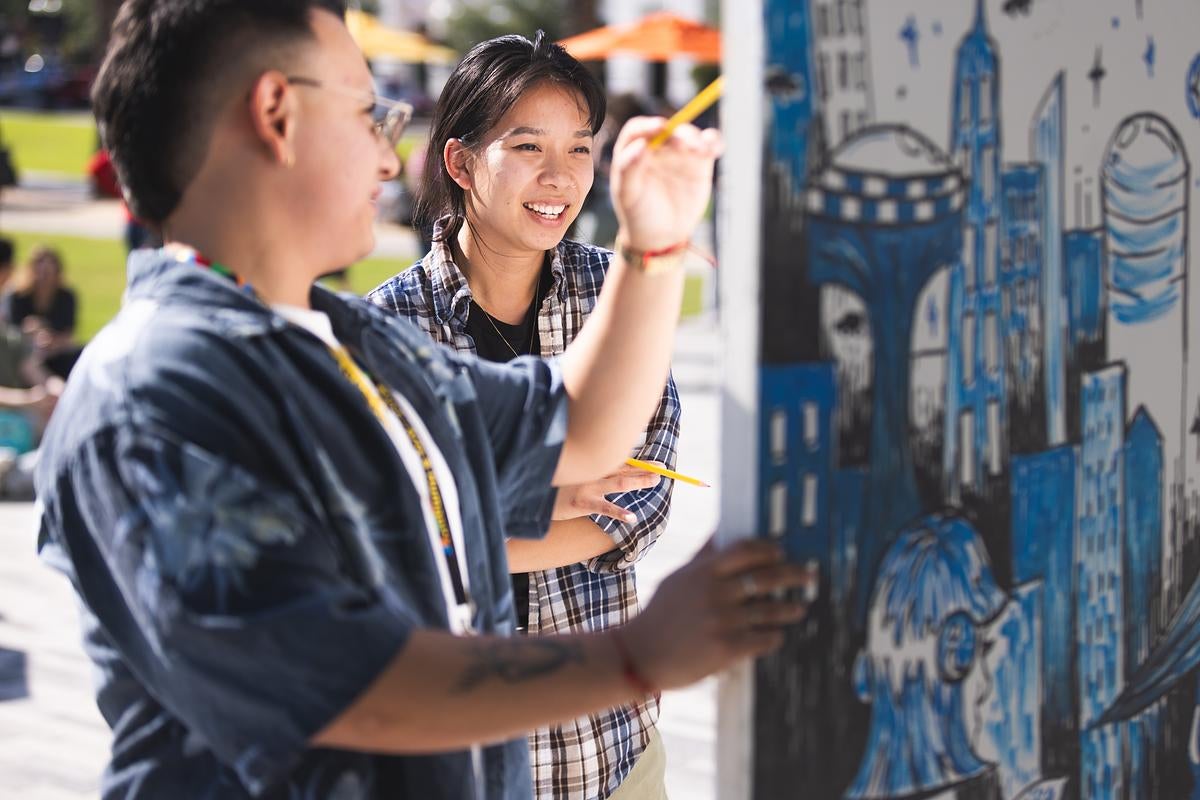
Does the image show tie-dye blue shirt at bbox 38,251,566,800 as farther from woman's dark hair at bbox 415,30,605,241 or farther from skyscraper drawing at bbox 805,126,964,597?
woman's dark hair at bbox 415,30,605,241

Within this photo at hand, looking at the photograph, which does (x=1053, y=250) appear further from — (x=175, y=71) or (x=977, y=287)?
(x=175, y=71)

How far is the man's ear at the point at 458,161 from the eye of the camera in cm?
244

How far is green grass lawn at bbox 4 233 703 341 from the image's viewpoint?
36.1 feet

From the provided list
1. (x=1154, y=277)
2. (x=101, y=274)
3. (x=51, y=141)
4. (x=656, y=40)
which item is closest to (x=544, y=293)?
(x=1154, y=277)

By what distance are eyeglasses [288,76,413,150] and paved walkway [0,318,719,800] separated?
7.19 ft

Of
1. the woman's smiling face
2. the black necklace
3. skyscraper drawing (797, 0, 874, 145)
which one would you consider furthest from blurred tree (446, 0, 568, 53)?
skyscraper drawing (797, 0, 874, 145)

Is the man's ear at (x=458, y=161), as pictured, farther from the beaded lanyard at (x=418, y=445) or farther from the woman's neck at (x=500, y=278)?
the beaded lanyard at (x=418, y=445)

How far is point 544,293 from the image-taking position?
237 cm

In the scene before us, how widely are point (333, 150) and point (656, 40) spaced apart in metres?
11.7

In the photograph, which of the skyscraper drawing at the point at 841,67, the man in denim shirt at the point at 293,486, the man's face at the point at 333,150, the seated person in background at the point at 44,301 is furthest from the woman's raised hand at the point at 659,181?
the seated person in background at the point at 44,301

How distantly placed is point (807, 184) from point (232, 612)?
644 mm

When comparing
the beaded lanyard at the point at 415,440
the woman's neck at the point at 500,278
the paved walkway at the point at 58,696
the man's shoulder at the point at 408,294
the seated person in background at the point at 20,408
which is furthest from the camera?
the seated person in background at the point at 20,408

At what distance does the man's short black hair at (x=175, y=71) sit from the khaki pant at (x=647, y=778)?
1270 millimetres

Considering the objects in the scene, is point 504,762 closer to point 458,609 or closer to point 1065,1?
point 458,609
